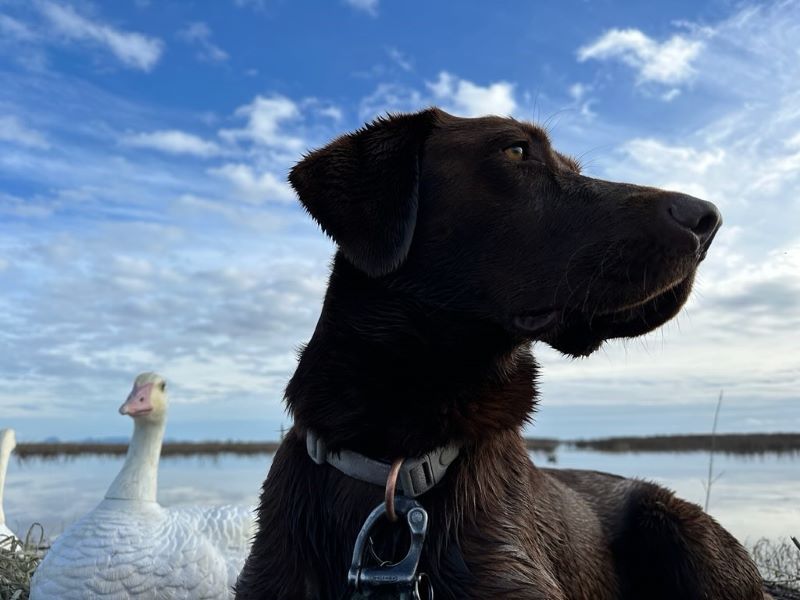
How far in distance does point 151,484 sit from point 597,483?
3967mm

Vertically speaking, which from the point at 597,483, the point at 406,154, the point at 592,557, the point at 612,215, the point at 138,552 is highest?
the point at 406,154

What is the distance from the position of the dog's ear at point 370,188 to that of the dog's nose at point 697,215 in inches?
36.2

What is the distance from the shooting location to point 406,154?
3.20m

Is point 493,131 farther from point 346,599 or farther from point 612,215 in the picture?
point 346,599

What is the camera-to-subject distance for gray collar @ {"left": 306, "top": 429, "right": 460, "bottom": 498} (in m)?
2.89

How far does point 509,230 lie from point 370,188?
0.54 meters

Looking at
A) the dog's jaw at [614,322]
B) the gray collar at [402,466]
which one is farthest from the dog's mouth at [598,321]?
the gray collar at [402,466]

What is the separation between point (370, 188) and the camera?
10.2 ft

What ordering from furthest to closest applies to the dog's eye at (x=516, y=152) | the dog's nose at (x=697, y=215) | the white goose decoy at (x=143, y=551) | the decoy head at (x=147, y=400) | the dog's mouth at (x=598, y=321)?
the decoy head at (x=147, y=400) < the white goose decoy at (x=143, y=551) < the dog's eye at (x=516, y=152) < the dog's mouth at (x=598, y=321) < the dog's nose at (x=697, y=215)

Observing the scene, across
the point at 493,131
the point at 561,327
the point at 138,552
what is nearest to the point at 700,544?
the point at 561,327

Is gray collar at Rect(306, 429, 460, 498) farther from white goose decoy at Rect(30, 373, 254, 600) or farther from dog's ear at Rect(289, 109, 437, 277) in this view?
white goose decoy at Rect(30, 373, 254, 600)

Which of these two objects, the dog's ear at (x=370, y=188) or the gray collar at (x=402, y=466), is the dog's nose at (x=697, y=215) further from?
the gray collar at (x=402, y=466)

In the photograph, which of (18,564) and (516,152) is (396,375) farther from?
(18,564)

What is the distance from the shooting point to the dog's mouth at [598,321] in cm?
292
